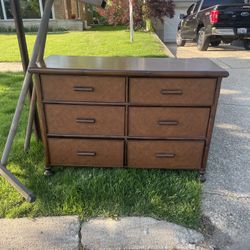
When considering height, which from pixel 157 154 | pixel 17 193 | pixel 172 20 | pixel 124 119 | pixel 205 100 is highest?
pixel 205 100

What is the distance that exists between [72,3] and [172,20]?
244 inches

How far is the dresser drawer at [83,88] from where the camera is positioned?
96.5 inches

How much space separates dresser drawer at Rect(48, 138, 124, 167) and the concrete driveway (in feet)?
2.79

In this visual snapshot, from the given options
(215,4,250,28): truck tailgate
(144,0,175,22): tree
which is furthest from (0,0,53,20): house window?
(215,4,250,28): truck tailgate

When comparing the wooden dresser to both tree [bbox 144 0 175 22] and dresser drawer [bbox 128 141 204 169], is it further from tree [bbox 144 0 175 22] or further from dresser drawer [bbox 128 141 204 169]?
tree [bbox 144 0 175 22]

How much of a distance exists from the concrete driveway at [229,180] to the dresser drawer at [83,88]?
1.15m

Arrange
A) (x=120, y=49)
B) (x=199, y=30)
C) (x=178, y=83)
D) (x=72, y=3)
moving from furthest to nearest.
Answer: (x=72, y=3), (x=199, y=30), (x=120, y=49), (x=178, y=83)

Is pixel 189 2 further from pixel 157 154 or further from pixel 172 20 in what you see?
pixel 157 154

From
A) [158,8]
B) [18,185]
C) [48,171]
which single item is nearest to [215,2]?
Result: [158,8]

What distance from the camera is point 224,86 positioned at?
19.7ft

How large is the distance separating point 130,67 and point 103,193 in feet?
3.50

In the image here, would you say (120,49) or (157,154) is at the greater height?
(157,154)

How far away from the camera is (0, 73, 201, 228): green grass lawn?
7.73 feet

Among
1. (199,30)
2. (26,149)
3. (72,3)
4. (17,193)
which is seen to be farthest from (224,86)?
(72,3)
